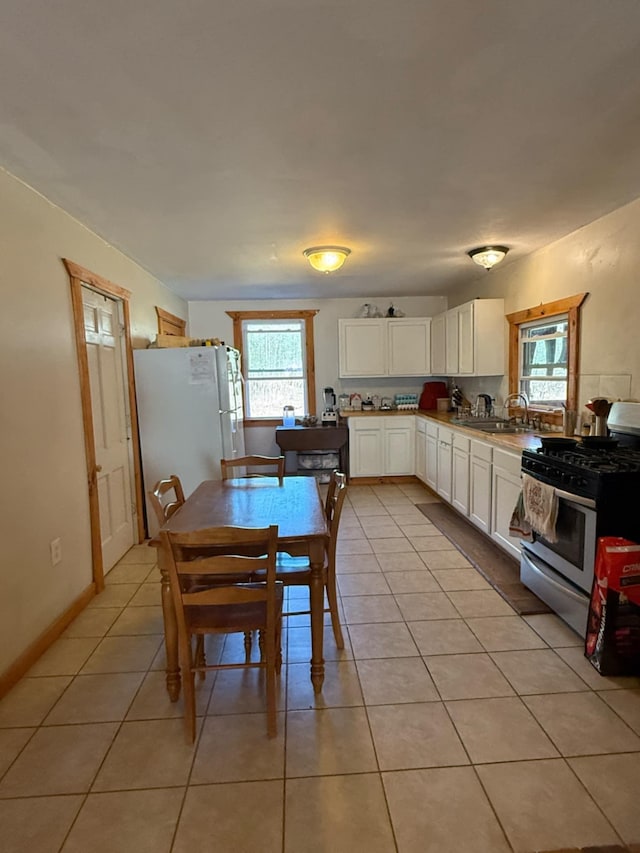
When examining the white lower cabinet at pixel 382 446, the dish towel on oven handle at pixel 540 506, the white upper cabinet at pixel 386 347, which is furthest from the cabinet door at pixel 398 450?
the dish towel on oven handle at pixel 540 506

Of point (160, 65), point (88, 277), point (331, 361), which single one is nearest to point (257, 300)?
point (331, 361)

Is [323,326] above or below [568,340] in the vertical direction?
above

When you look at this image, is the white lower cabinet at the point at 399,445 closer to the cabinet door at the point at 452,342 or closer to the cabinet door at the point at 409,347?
the cabinet door at the point at 409,347

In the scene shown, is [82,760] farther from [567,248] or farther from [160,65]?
[567,248]

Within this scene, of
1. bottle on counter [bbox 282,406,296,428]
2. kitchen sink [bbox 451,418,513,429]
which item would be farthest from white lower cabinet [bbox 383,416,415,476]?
bottle on counter [bbox 282,406,296,428]

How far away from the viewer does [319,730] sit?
5.89 feet

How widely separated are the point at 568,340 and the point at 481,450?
3.32 ft

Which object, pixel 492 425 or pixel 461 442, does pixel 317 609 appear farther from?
pixel 492 425

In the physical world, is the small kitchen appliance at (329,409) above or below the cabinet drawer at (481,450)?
above

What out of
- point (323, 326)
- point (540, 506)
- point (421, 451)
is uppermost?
point (323, 326)

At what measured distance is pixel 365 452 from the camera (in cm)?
547

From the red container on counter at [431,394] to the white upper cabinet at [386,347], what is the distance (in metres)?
0.31

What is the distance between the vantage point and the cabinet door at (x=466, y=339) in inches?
178

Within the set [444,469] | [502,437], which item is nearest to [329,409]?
[444,469]
